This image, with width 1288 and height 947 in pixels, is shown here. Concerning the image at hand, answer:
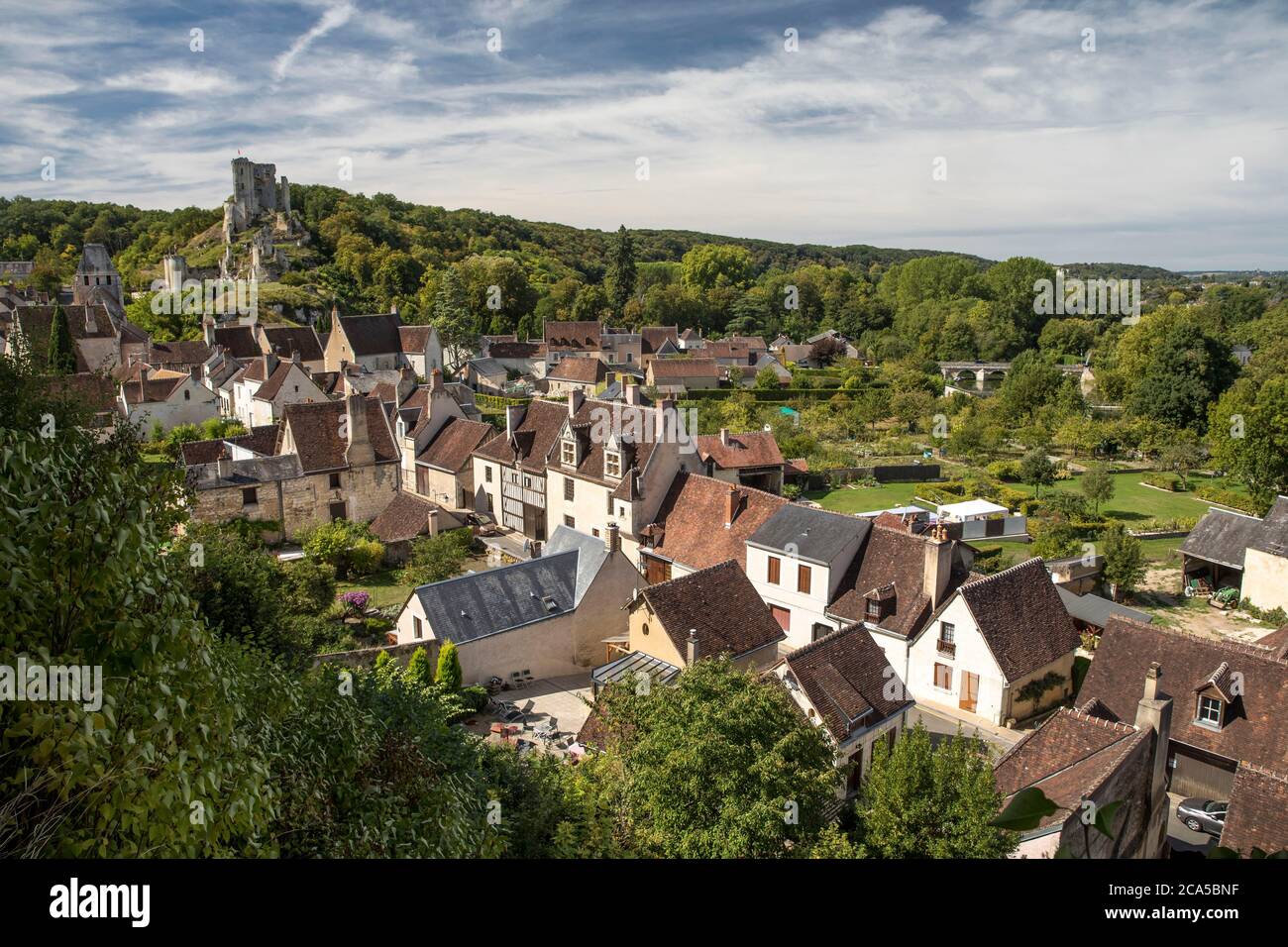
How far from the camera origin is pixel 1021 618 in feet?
93.1

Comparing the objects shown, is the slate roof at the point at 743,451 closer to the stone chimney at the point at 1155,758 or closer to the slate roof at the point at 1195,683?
the slate roof at the point at 1195,683

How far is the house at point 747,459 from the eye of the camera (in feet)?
151

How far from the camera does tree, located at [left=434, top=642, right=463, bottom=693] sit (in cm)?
2630

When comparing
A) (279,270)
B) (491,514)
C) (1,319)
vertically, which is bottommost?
(491,514)

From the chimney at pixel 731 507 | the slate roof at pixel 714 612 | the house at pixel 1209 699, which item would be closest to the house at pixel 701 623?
the slate roof at pixel 714 612

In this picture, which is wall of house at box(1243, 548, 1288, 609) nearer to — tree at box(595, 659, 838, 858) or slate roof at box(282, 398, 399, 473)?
tree at box(595, 659, 838, 858)

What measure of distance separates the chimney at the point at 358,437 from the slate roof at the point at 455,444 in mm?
4110

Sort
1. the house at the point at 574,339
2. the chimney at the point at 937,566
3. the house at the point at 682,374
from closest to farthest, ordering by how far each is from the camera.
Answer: the chimney at the point at 937,566 < the house at the point at 682,374 < the house at the point at 574,339

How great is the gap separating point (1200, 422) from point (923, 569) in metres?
60.3

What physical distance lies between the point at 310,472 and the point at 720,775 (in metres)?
32.9

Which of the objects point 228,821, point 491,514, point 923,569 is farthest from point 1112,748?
point 491,514

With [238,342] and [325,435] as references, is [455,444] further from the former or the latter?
[238,342]
